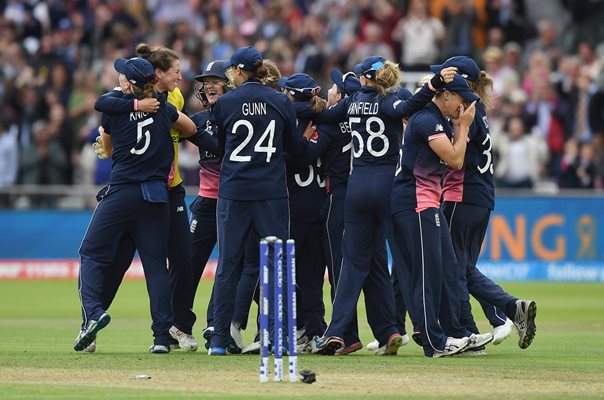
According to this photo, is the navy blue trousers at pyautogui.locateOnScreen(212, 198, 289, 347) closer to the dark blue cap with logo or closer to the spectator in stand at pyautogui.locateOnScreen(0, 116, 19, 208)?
the dark blue cap with logo

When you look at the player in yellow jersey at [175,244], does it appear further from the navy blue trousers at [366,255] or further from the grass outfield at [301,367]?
the navy blue trousers at [366,255]

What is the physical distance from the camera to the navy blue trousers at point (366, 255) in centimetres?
1265

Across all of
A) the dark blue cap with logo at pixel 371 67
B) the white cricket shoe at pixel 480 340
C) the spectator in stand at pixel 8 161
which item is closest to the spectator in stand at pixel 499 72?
the spectator in stand at pixel 8 161

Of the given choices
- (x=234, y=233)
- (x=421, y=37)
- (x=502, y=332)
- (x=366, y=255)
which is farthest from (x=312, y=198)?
(x=421, y=37)

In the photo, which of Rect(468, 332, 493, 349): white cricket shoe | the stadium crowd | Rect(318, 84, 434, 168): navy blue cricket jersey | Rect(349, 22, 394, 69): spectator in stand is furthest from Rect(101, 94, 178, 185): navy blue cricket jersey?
Rect(349, 22, 394, 69): spectator in stand

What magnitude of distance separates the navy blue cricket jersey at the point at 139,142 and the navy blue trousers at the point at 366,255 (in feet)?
6.01

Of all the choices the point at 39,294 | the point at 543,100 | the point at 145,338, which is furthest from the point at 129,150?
the point at 543,100

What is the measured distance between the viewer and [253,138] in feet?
40.9

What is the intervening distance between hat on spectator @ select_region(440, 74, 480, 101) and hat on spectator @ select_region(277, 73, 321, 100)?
4.67ft

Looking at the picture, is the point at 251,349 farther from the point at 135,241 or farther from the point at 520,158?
the point at 520,158

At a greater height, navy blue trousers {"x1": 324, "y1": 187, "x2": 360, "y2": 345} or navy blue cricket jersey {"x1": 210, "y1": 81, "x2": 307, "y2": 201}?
navy blue cricket jersey {"x1": 210, "y1": 81, "x2": 307, "y2": 201}

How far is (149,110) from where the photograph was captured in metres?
12.7

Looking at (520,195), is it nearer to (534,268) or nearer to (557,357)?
(534,268)

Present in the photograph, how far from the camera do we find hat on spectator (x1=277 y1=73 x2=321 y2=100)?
13.2 meters
